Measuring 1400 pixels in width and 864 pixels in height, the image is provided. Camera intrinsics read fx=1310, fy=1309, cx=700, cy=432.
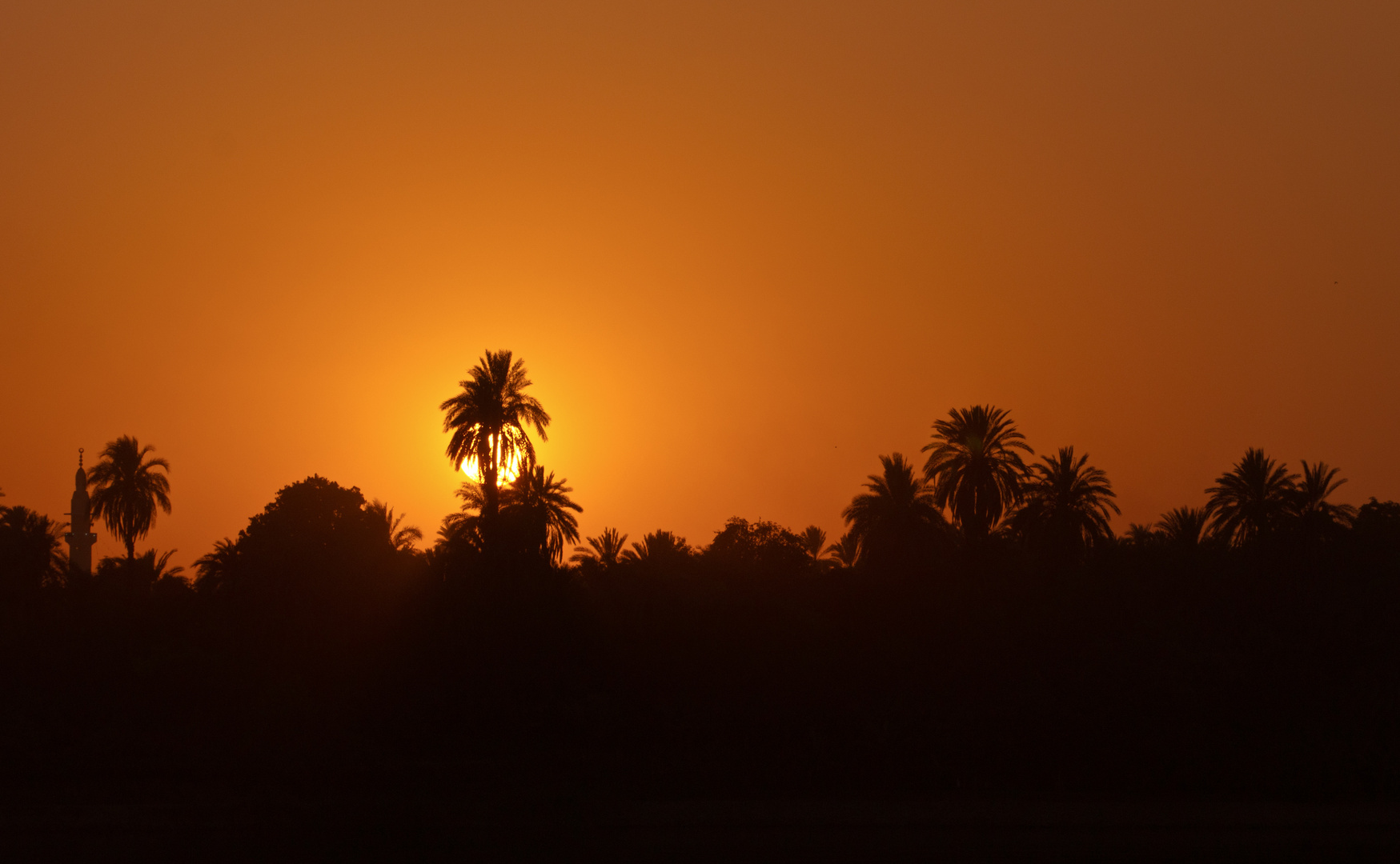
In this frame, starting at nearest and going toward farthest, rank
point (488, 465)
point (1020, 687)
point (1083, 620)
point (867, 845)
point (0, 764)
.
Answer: point (867, 845) < point (0, 764) < point (1020, 687) < point (1083, 620) < point (488, 465)

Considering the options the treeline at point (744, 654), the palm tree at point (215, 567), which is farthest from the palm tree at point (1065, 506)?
the palm tree at point (215, 567)

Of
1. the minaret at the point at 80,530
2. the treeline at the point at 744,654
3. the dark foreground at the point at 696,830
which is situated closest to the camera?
the dark foreground at the point at 696,830

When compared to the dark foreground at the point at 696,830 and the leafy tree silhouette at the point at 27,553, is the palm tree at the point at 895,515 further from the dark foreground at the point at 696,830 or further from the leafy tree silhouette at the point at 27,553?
the leafy tree silhouette at the point at 27,553

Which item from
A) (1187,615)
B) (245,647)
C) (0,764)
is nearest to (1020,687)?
(1187,615)

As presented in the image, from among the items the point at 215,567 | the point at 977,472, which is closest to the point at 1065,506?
the point at 977,472

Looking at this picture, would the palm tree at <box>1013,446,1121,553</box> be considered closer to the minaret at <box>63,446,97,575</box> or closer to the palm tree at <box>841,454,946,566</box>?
the palm tree at <box>841,454,946,566</box>

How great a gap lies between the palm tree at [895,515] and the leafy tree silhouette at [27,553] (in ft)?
122

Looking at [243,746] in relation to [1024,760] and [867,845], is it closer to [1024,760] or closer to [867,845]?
[867,845]

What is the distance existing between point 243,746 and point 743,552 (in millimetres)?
35279

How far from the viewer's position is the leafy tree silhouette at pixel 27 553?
60875 millimetres

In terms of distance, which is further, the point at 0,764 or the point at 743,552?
the point at 743,552

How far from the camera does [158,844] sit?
1375 inches

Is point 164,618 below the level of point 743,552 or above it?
below

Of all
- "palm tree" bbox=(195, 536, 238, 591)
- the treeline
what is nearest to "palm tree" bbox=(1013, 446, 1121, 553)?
the treeline
